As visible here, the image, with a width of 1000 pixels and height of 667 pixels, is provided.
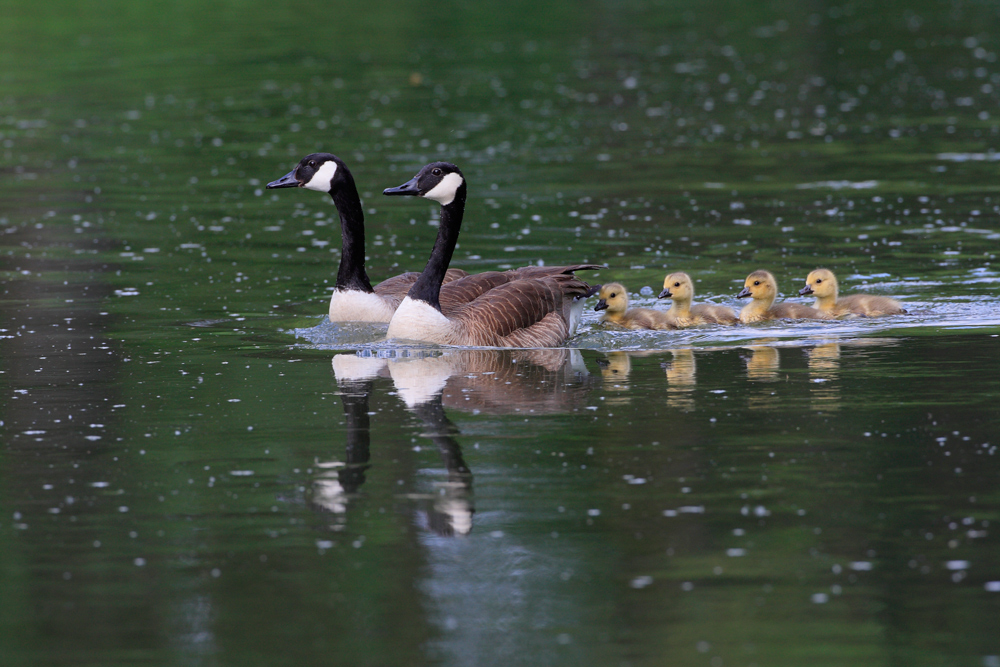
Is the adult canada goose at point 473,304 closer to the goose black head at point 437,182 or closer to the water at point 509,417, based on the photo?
the goose black head at point 437,182

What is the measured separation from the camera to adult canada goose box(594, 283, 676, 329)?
45.5 ft

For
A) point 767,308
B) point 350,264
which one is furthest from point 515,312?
point 767,308

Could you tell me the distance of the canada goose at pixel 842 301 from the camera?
13.6 m

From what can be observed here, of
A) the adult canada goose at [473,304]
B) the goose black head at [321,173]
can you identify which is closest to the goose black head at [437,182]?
the adult canada goose at [473,304]

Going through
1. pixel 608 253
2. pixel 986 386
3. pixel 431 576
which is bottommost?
pixel 431 576

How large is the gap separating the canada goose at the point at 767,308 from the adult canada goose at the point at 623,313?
0.79 metres

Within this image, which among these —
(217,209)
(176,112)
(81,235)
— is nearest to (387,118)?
(176,112)

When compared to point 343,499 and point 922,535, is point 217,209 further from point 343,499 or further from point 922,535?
point 922,535

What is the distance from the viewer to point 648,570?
721 centimetres

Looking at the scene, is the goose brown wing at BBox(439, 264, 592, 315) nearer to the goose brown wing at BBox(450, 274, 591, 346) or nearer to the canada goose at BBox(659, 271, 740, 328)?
the goose brown wing at BBox(450, 274, 591, 346)

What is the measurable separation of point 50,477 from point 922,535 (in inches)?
207

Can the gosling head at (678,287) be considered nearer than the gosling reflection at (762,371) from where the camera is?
No

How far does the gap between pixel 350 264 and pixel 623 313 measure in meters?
2.73

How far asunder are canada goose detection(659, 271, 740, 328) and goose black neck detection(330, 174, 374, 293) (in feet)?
9.68
